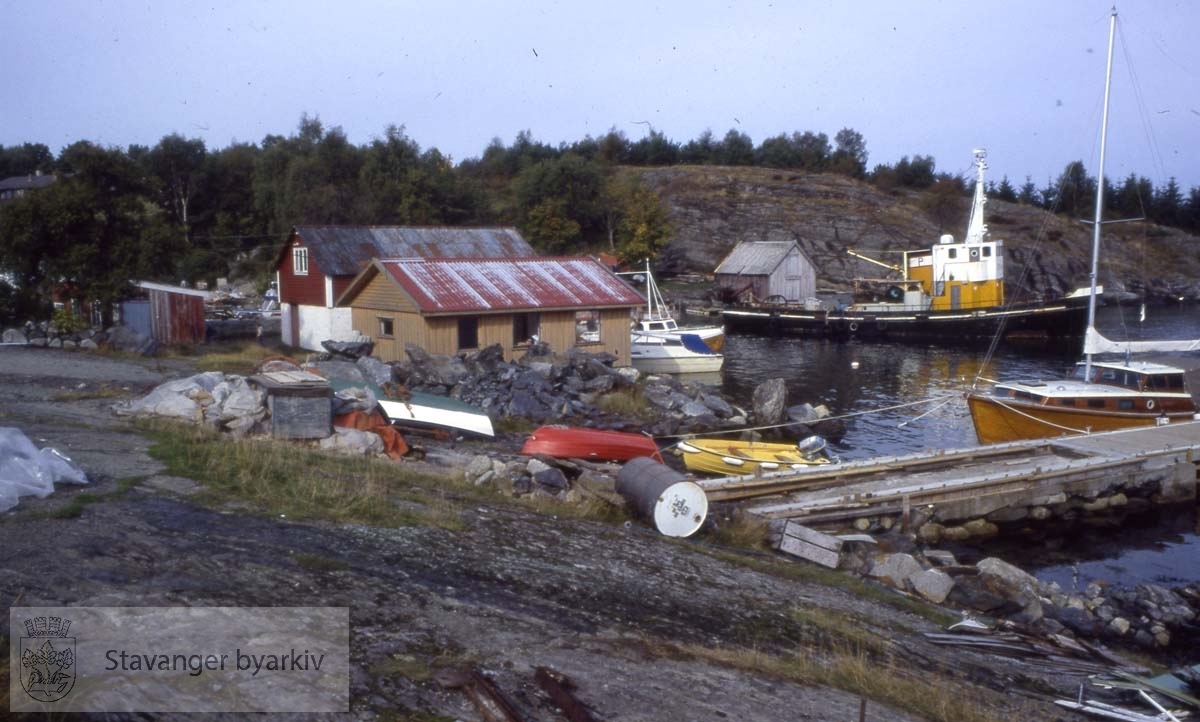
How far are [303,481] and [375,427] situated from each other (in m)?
5.56

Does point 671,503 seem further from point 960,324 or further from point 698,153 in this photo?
point 698,153

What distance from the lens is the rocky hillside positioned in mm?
75562

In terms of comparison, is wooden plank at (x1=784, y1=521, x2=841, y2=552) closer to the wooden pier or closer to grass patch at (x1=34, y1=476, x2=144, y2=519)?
the wooden pier

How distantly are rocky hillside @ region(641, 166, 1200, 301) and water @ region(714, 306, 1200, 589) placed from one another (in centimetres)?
1124

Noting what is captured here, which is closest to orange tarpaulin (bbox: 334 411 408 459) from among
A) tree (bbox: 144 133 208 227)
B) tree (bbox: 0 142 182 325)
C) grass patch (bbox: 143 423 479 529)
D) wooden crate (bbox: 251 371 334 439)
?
wooden crate (bbox: 251 371 334 439)

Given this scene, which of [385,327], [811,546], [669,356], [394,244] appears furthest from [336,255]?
[811,546]

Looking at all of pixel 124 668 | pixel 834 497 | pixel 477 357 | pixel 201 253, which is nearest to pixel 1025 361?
pixel 477 357

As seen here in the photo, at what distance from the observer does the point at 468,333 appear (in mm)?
29562

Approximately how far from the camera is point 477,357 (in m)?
28.1

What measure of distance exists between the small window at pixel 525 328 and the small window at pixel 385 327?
379 cm

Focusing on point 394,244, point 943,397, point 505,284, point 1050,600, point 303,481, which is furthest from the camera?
point 394,244

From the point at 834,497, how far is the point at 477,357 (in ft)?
44.5

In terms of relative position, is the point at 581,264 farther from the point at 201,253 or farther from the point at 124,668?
the point at 201,253

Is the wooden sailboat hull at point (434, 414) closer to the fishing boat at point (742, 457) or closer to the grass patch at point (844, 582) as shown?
the fishing boat at point (742, 457)
